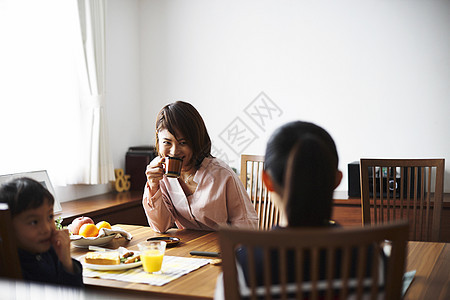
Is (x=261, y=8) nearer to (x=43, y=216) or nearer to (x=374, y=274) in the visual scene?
(x=43, y=216)

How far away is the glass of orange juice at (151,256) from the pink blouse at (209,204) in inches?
25.8

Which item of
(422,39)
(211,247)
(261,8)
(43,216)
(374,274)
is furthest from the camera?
(261,8)

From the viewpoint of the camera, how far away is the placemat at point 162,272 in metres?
1.46

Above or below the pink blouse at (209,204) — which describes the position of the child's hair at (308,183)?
above

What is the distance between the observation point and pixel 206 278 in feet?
4.83

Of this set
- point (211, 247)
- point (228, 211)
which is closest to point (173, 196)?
point (228, 211)

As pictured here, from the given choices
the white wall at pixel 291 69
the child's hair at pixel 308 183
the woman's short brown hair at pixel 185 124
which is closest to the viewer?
the child's hair at pixel 308 183

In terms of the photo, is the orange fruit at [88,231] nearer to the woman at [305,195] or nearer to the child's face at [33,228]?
the child's face at [33,228]

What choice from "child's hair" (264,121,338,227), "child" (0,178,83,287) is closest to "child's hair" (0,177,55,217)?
"child" (0,178,83,287)

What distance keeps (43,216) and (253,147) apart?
257 cm

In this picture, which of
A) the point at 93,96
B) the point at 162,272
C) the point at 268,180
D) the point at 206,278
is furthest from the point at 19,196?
the point at 93,96

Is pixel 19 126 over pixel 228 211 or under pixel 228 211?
over

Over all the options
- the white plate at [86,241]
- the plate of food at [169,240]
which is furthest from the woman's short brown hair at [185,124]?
the white plate at [86,241]

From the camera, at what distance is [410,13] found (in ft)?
11.4
